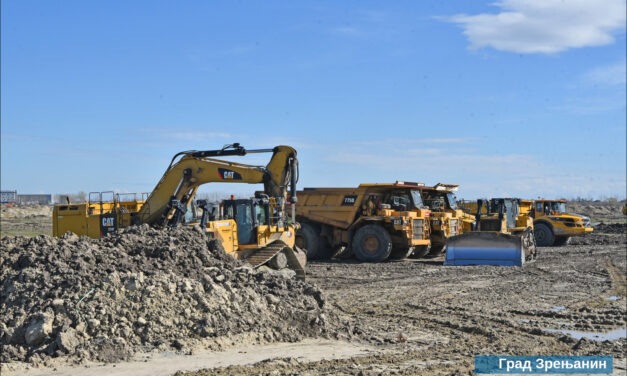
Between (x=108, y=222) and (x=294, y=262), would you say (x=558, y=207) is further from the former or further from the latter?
(x=108, y=222)

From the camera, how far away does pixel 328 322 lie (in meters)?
9.83

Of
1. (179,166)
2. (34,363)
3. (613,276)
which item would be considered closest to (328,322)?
(34,363)

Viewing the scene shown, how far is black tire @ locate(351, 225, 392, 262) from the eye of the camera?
20375 millimetres

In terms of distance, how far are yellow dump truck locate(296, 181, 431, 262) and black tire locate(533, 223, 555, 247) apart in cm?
859

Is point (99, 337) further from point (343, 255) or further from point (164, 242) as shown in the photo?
point (343, 255)

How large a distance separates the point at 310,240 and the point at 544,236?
11424 millimetres

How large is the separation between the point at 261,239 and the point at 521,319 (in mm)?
5761

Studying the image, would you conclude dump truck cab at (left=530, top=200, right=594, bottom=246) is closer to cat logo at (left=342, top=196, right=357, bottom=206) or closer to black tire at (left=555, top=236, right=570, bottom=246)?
black tire at (left=555, top=236, right=570, bottom=246)

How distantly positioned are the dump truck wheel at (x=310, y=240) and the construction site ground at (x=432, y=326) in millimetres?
2477

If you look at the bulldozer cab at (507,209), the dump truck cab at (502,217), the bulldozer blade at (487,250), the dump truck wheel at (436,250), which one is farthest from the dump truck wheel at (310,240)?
the bulldozer cab at (507,209)

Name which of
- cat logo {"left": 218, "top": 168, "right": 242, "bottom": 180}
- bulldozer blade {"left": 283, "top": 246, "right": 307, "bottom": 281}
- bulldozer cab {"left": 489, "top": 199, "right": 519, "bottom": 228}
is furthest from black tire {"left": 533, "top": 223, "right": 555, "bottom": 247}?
cat logo {"left": 218, "top": 168, "right": 242, "bottom": 180}

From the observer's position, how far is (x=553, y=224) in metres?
28.1

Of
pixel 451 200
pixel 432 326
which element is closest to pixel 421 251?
pixel 451 200

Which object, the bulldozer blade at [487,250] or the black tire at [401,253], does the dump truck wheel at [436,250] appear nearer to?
the black tire at [401,253]
